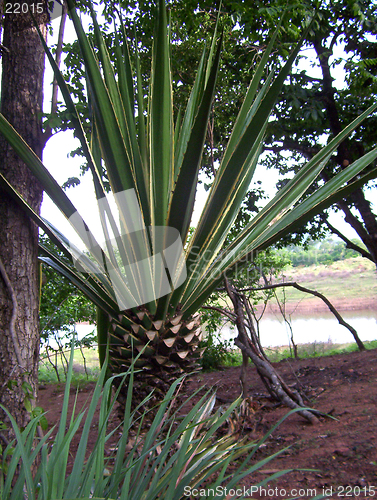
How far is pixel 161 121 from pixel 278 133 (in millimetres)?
3695

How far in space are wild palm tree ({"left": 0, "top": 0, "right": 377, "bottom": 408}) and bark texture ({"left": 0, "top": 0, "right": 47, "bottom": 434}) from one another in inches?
5.1

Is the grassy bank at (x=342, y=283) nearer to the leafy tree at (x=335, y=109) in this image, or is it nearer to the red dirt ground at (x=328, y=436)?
the leafy tree at (x=335, y=109)

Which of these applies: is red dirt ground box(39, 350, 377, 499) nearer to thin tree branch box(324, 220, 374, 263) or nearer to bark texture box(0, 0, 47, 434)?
bark texture box(0, 0, 47, 434)

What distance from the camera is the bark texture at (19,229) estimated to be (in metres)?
1.13

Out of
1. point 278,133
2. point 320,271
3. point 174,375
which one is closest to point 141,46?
A: point 278,133

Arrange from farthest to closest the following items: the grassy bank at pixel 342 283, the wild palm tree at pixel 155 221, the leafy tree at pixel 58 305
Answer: the grassy bank at pixel 342 283 → the leafy tree at pixel 58 305 → the wild palm tree at pixel 155 221

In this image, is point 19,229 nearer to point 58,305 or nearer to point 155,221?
point 155,221

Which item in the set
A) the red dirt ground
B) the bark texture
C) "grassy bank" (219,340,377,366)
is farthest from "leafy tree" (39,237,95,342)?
"grassy bank" (219,340,377,366)

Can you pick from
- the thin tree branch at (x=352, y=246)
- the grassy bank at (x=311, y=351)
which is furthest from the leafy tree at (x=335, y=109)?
the grassy bank at (x=311, y=351)

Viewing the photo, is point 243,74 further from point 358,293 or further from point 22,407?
point 358,293

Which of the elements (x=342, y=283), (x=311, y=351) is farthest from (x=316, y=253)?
(x=311, y=351)

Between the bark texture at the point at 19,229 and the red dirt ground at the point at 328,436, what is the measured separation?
0.32m

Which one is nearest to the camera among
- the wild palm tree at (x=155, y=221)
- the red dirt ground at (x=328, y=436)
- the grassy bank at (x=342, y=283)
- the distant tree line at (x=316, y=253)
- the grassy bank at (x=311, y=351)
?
the wild palm tree at (x=155, y=221)

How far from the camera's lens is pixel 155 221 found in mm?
970
